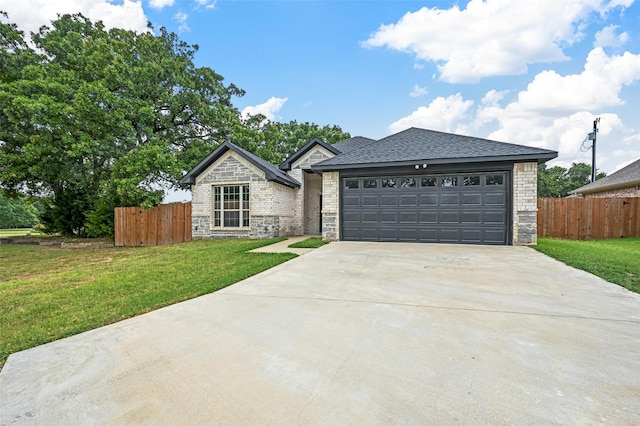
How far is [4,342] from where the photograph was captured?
2906 mm

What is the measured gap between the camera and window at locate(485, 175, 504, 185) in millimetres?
9391

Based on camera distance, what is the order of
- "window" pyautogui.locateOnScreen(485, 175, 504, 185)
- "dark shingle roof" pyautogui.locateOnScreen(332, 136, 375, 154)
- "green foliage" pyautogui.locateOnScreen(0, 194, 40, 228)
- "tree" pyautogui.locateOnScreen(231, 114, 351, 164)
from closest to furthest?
"window" pyautogui.locateOnScreen(485, 175, 504, 185) → "dark shingle roof" pyautogui.locateOnScreen(332, 136, 375, 154) → "tree" pyautogui.locateOnScreen(231, 114, 351, 164) → "green foliage" pyautogui.locateOnScreen(0, 194, 40, 228)

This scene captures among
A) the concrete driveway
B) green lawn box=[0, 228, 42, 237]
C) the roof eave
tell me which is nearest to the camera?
the concrete driveway

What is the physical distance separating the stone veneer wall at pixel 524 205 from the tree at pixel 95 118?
1360cm

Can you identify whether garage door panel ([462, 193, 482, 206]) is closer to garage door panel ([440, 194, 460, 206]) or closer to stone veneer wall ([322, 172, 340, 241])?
garage door panel ([440, 194, 460, 206])

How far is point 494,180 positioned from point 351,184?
4759mm

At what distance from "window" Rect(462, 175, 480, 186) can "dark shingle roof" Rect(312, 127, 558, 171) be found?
2.16 feet

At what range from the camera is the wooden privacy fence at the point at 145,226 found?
13.1 metres

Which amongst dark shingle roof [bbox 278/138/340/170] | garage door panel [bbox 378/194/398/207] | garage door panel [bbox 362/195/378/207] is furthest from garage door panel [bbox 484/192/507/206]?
dark shingle roof [bbox 278/138/340/170]

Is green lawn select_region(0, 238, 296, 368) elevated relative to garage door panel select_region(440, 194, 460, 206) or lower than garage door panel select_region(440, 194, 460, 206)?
lower

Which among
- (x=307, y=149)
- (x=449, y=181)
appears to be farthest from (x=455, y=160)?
(x=307, y=149)

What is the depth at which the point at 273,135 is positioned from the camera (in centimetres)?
2214

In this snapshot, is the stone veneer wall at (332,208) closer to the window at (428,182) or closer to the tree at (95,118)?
the window at (428,182)

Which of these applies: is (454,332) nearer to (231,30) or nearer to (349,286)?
(349,286)
